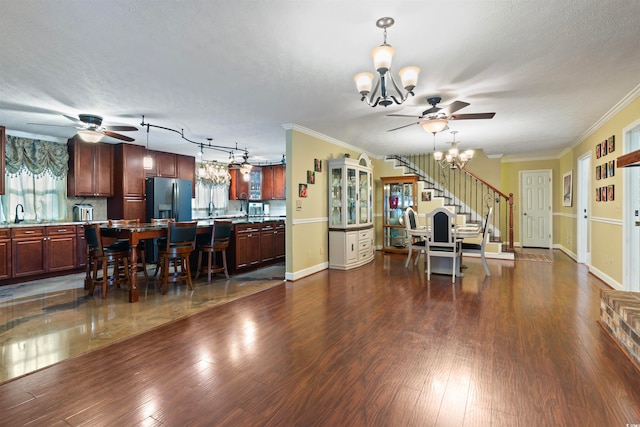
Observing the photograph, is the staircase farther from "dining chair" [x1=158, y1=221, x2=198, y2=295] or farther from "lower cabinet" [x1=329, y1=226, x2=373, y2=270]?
"dining chair" [x1=158, y1=221, x2=198, y2=295]

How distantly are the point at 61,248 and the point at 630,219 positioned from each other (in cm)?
831

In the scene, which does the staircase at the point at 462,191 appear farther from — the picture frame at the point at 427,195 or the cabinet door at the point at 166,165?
the cabinet door at the point at 166,165

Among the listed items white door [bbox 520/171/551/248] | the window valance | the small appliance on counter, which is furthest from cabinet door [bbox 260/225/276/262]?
white door [bbox 520/171/551/248]

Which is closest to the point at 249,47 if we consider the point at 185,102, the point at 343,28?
the point at 343,28

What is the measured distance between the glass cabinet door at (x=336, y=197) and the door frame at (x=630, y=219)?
3.99 meters

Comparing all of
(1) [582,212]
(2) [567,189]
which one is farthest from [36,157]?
(2) [567,189]

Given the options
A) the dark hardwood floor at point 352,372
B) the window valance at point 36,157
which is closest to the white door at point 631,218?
the dark hardwood floor at point 352,372

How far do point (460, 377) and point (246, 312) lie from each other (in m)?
2.20

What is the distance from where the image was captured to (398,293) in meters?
4.14

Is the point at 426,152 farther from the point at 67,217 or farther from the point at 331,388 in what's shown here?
the point at 67,217

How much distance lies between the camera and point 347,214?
5.88 metres

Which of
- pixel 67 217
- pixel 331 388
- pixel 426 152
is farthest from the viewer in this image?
pixel 426 152

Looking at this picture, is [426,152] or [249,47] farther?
[426,152]

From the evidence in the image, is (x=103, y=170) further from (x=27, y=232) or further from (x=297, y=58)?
(x=297, y=58)
